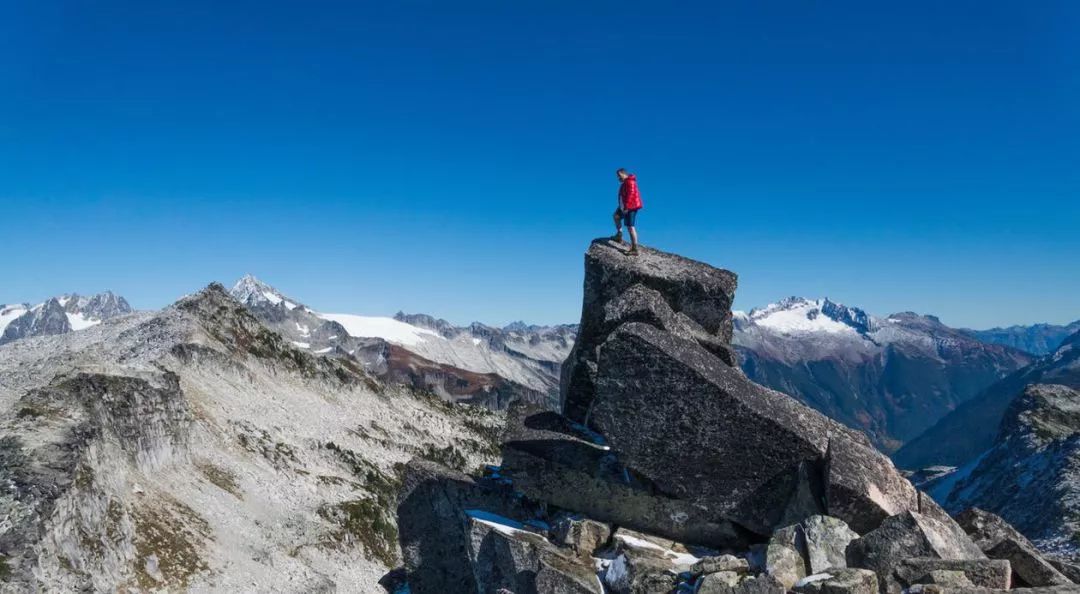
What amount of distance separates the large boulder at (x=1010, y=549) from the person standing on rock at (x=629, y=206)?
12929 mm

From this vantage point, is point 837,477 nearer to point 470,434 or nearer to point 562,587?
point 562,587

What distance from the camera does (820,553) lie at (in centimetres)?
1400

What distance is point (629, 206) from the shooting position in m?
25.0

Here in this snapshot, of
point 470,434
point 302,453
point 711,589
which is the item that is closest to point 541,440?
point 711,589

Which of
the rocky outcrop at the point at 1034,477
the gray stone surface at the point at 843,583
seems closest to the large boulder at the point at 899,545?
the gray stone surface at the point at 843,583

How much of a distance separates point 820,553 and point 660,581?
11.1 feet

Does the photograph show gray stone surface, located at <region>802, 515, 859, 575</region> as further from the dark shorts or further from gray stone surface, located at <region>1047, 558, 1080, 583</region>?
the dark shorts

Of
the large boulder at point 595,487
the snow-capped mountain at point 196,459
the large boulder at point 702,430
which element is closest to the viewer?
the large boulder at point 702,430

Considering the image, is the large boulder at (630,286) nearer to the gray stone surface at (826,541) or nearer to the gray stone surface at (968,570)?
the gray stone surface at (826,541)

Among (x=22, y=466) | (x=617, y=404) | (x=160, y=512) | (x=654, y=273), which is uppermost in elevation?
(x=654, y=273)

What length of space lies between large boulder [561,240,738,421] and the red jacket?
5.31 ft

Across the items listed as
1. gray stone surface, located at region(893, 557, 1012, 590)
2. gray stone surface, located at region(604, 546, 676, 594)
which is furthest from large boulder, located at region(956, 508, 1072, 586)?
gray stone surface, located at region(604, 546, 676, 594)

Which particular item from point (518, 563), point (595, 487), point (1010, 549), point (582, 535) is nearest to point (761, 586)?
point (582, 535)

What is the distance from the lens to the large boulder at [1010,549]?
13469 millimetres
